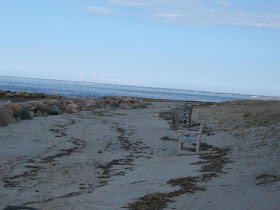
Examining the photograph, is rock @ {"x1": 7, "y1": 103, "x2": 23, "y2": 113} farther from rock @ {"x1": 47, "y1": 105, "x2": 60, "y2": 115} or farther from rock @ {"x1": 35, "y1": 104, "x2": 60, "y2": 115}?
rock @ {"x1": 47, "y1": 105, "x2": 60, "y2": 115}

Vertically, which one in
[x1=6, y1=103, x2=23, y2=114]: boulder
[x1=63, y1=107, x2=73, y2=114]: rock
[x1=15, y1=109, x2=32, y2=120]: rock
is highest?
[x1=6, y1=103, x2=23, y2=114]: boulder

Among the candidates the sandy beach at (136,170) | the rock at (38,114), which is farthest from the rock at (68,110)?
the sandy beach at (136,170)

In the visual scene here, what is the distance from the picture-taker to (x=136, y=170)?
7.04 m

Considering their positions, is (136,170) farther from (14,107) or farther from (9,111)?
(14,107)

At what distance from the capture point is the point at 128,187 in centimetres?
557

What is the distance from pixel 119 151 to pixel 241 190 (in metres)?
5.15

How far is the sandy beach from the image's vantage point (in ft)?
15.4

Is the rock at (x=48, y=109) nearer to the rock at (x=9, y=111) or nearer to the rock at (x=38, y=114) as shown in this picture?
the rock at (x=38, y=114)

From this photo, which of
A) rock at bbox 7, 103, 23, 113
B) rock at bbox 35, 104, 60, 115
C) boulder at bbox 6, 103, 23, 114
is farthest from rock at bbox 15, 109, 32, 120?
rock at bbox 35, 104, 60, 115

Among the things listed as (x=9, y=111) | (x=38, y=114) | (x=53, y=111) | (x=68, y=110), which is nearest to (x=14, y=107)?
(x=9, y=111)

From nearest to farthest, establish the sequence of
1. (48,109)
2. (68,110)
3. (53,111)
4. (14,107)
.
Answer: (14,107)
(48,109)
(53,111)
(68,110)

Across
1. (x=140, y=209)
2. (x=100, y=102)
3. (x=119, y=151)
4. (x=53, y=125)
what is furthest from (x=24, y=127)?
(x=100, y=102)

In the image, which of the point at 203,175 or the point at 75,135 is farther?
the point at 75,135

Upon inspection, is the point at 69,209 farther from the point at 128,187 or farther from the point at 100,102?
the point at 100,102
